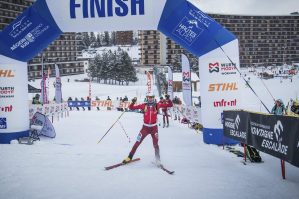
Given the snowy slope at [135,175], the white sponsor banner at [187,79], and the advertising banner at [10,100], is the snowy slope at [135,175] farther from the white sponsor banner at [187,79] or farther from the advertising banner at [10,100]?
the white sponsor banner at [187,79]

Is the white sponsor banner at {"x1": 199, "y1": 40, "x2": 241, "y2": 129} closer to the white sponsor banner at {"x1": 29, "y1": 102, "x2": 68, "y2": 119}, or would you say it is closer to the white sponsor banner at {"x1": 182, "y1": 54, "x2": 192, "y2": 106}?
the white sponsor banner at {"x1": 182, "y1": 54, "x2": 192, "y2": 106}

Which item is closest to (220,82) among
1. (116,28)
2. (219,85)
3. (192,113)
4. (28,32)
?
(219,85)

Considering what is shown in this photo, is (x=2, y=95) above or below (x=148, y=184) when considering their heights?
above

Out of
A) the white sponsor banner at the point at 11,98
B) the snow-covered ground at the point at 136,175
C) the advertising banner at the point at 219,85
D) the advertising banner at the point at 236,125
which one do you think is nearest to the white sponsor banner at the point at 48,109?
the white sponsor banner at the point at 11,98

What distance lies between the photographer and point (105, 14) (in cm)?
1021

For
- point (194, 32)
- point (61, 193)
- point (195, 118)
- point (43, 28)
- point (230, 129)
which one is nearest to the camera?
point (61, 193)

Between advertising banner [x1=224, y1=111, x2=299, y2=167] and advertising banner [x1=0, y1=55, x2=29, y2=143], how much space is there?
24.8 ft

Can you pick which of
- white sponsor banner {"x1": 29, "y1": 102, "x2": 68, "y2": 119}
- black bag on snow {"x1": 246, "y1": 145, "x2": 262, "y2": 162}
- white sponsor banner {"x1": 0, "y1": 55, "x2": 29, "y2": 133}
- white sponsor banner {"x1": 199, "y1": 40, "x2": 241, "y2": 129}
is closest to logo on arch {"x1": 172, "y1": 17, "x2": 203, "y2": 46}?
white sponsor banner {"x1": 199, "y1": 40, "x2": 241, "y2": 129}

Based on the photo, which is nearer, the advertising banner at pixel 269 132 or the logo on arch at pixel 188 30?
the advertising banner at pixel 269 132

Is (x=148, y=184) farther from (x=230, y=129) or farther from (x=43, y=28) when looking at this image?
(x=43, y=28)

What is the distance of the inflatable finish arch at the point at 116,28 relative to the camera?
31.8 ft

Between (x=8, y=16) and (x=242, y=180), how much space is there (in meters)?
76.6

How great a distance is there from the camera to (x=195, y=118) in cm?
1382

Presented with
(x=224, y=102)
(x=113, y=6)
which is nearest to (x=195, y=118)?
(x=224, y=102)
